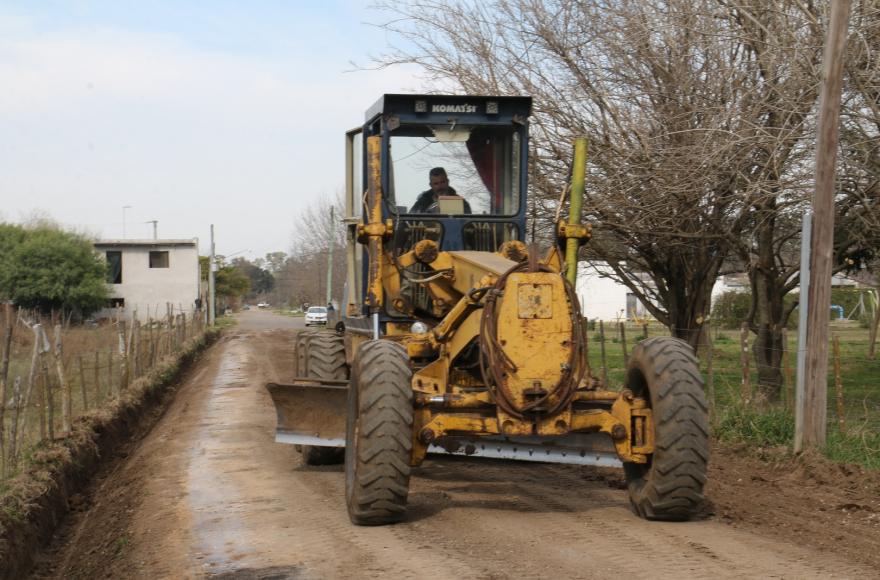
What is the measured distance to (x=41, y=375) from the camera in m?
12.6

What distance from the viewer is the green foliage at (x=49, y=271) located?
59.3 metres

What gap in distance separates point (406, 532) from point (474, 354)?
5.80 feet

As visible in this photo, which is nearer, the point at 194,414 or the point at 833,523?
the point at 833,523

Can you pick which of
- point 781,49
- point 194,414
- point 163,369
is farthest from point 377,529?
point 163,369

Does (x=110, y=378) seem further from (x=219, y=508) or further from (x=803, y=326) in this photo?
(x=803, y=326)

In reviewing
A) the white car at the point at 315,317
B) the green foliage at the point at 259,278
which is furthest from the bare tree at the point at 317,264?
the green foliage at the point at 259,278

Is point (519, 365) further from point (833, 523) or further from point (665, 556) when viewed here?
point (833, 523)

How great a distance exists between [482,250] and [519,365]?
2.56 meters

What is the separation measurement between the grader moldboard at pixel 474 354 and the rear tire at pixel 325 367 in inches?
13.3

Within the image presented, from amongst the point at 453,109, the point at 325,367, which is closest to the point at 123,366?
the point at 325,367

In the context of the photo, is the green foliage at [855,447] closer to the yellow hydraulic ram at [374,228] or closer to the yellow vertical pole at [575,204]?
the yellow vertical pole at [575,204]

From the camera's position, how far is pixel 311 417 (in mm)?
9648

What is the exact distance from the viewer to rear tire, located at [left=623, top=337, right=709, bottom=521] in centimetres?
778

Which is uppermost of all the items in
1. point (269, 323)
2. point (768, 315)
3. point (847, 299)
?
point (768, 315)
